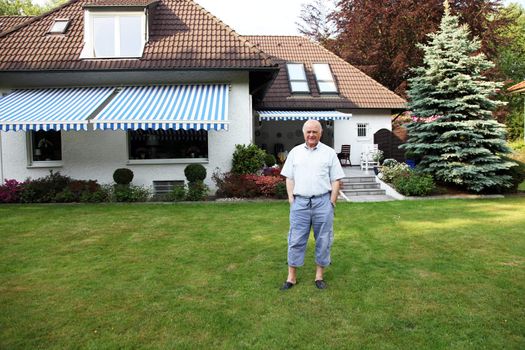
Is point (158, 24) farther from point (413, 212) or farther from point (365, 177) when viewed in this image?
point (413, 212)

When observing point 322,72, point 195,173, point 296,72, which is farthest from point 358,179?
point 322,72

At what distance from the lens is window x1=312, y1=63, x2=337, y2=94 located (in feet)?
71.1

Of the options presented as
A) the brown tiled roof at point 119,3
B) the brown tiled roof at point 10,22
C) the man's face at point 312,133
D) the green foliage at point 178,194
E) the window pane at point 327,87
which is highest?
the brown tiled roof at point 10,22

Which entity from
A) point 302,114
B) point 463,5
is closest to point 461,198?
point 302,114

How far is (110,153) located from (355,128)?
13184 millimetres

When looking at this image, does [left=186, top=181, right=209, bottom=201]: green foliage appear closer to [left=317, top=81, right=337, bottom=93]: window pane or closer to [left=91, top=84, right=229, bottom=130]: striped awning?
[left=91, top=84, right=229, bottom=130]: striped awning

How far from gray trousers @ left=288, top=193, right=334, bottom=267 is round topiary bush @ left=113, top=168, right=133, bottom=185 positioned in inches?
381

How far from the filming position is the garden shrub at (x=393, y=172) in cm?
1473

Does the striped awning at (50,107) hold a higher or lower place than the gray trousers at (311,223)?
higher

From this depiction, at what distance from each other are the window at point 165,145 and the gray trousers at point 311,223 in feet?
32.5

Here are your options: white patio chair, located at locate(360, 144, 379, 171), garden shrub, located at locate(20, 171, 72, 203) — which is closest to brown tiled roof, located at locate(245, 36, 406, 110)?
white patio chair, located at locate(360, 144, 379, 171)

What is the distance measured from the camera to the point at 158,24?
15.4 meters

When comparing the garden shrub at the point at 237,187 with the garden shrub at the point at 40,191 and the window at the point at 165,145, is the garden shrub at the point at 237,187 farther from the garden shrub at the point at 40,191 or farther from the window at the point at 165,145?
the garden shrub at the point at 40,191

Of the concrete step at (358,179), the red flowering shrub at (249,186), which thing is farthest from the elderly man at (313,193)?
the concrete step at (358,179)
